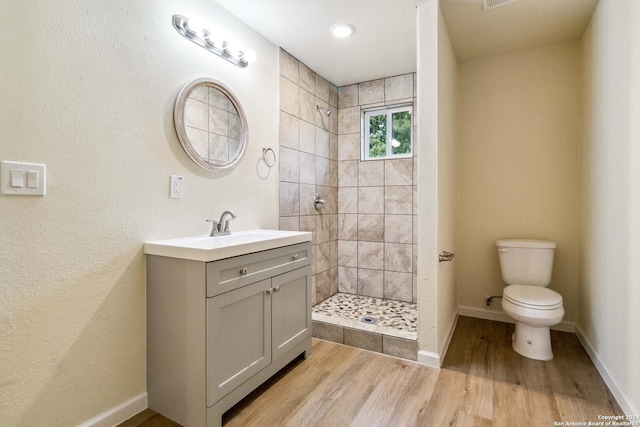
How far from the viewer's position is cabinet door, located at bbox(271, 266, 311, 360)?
1812 mm

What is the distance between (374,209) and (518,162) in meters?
1.31

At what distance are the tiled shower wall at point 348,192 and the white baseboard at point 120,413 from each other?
1.48m

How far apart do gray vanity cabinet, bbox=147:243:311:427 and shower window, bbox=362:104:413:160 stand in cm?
182

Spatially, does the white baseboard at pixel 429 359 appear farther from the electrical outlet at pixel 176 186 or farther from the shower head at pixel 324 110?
the shower head at pixel 324 110

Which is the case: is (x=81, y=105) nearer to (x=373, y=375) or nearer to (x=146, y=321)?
(x=146, y=321)

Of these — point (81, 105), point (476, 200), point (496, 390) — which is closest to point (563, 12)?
point (476, 200)

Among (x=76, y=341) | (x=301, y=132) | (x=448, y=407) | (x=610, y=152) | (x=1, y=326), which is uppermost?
(x=301, y=132)

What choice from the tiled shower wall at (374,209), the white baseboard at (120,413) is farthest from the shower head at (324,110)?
the white baseboard at (120,413)

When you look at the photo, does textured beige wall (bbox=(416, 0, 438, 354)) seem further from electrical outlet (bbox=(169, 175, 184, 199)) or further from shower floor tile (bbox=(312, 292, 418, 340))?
electrical outlet (bbox=(169, 175, 184, 199))

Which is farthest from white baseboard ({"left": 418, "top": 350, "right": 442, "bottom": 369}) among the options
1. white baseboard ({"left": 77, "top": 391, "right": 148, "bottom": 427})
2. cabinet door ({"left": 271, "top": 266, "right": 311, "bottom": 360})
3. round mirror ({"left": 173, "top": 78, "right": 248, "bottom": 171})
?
round mirror ({"left": 173, "top": 78, "right": 248, "bottom": 171})

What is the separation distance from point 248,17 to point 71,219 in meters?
1.65

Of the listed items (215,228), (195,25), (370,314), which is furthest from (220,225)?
(370,314)

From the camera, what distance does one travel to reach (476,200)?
2867 mm

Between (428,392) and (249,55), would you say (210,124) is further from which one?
(428,392)
